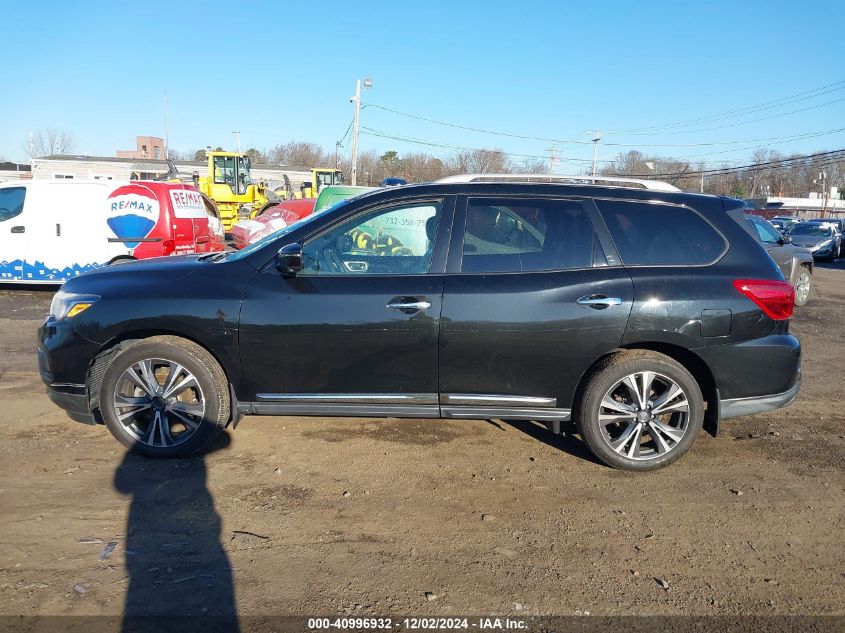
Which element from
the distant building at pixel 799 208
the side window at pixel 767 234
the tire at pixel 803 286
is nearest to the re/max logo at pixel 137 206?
the side window at pixel 767 234

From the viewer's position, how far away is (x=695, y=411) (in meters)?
4.08

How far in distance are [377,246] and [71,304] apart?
2107 mm

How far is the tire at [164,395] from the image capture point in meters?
4.12

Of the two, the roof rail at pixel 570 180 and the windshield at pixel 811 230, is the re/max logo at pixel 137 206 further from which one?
the windshield at pixel 811 230

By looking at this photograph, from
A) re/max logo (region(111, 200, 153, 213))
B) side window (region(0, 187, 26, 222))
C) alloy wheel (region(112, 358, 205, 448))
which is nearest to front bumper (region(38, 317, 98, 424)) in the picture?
alloy wheel (region(112, 358, 205, 448))

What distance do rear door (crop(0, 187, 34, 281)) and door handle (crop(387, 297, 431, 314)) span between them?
29.4 feet

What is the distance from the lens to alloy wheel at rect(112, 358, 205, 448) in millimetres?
4164

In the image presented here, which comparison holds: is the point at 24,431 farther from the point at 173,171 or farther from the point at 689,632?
the point at 173,171

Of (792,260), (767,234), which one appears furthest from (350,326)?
(767,234)

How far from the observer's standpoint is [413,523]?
3.50m

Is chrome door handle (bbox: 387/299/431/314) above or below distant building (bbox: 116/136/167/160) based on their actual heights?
below

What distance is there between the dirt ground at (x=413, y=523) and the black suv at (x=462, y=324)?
378 mm

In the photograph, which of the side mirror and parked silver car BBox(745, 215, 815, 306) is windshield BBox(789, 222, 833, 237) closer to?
parked silver car BBox(745, 215, 815, 306)

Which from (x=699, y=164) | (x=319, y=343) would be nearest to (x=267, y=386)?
(x=319, y=343)
